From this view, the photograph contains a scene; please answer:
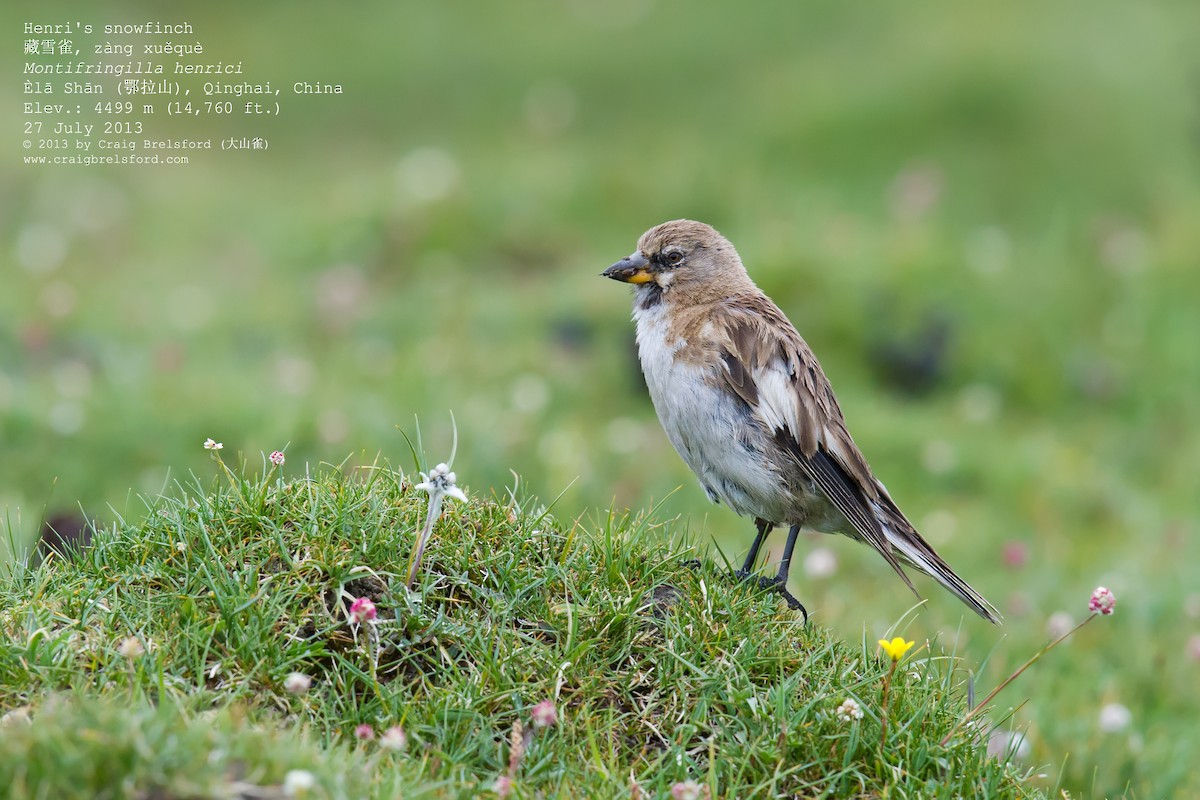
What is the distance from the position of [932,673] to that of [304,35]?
13.1 m

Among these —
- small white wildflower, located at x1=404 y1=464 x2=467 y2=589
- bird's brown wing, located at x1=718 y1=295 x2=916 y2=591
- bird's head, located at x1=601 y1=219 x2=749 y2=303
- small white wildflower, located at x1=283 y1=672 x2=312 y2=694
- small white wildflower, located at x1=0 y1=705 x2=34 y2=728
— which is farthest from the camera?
bird's head, located at x1=601 y1=219 x2=749 y2=303

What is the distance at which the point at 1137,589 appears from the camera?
728 centimetres

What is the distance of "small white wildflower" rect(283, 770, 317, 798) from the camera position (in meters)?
2.90

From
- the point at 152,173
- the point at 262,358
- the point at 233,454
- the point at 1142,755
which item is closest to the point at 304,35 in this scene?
the point at 152,173

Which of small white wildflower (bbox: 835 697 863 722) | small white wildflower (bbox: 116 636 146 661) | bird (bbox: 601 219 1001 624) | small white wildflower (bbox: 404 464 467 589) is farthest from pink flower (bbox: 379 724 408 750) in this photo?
bird (bbox: 601 219 1001 624)

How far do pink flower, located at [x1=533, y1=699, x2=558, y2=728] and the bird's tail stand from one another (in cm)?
190

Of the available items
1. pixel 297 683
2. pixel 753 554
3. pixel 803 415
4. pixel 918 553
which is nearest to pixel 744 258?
pixel 803 415

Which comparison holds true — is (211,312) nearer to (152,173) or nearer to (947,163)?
(152,173)

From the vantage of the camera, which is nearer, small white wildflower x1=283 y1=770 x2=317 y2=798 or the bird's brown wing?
small white wildflower x1=283 y1=770 x2=317 y2=798

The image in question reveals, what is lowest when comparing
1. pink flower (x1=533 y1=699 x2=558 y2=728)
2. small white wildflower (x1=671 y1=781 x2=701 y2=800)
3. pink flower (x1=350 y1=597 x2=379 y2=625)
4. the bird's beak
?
small white wildflower (x1=671 y1=781 x2=701 y2=800)

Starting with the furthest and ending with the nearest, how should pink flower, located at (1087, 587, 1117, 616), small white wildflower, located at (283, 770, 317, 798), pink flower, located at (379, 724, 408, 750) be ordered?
pink flower, located at (1087, 587, 1117, 616)
pink flower, located at (379, 724, 408, 750)
small white wildflower, located at (283, 770, 317, 798)

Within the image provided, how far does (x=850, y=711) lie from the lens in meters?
3.72

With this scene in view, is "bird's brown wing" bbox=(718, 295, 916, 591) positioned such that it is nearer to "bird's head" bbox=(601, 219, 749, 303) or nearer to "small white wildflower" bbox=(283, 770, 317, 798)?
"bird's head" bbox=(601, 219, 749, 303)

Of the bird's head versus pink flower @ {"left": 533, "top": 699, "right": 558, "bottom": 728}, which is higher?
the bird's head
